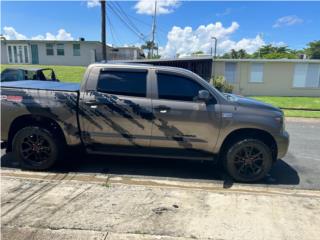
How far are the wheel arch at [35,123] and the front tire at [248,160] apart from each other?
2892 millimetres

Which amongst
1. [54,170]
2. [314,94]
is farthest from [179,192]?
[314,94]

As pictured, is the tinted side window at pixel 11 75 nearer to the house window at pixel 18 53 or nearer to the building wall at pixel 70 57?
the building wall at pixel 70 57

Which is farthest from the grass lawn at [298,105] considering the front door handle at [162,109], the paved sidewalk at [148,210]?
the front door handle at [162,109]

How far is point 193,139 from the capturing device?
4.52 metres

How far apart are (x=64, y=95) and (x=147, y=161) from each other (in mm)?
1997

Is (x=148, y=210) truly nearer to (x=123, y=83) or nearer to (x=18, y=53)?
(x=123, y=83)

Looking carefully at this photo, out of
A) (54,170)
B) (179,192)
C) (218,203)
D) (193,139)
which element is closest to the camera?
(218,203)

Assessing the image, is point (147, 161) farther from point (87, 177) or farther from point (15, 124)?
point (15, 124)

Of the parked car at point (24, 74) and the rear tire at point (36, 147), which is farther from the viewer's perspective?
the parked car at point (24, 74)

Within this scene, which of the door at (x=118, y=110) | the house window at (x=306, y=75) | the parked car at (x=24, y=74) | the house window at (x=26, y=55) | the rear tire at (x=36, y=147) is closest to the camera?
the door at (x=118, y=110)

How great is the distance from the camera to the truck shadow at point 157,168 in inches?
186

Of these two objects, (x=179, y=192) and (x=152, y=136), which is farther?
(x=152, y=136)

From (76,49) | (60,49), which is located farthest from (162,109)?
(60,49)

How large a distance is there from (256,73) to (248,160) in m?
17.4
